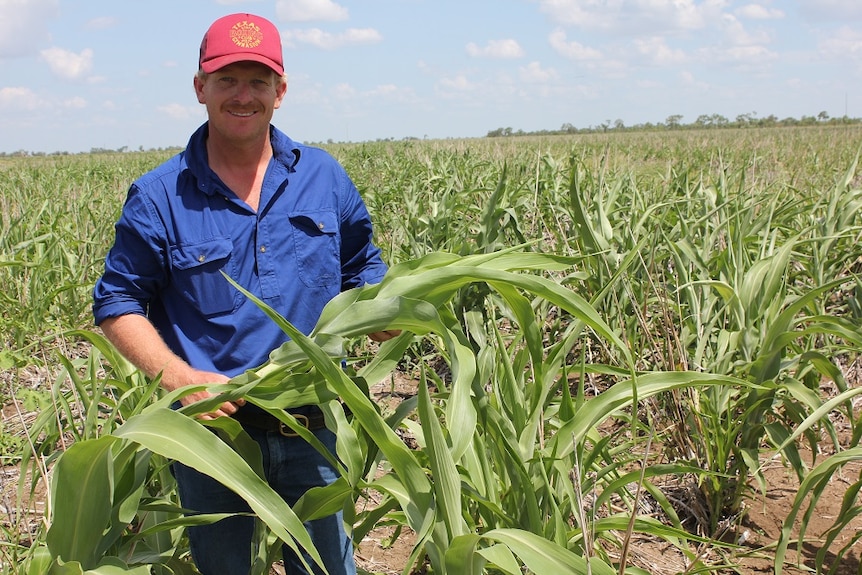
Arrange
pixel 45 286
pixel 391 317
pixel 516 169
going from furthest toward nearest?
pixel 516 169
pixel 45 286
pixel 391 317

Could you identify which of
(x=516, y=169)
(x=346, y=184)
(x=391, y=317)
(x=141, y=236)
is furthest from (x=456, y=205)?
(x=391, y=317)

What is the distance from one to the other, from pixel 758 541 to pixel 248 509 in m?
1.63

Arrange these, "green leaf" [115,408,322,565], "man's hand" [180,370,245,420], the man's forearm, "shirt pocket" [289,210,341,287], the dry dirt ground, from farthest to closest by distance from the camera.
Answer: the dry dirt ground, "shirt pocket" [289,210,341,287], the man's forearm, "man's hand" [180,370,245,420], "green leaf" [115,408,322,565]

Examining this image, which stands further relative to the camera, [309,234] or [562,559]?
[309,234]

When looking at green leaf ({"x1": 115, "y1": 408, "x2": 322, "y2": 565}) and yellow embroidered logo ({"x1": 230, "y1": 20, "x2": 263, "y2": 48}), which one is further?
yellow embroidered logo ({"x1": 230, "y1": 20, "x2": 263, "y2": 48})

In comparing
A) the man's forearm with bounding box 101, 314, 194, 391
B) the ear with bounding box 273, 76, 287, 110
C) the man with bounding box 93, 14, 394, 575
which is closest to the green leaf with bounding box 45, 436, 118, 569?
the man's forearm with bounding box 101, 314, 194, 391

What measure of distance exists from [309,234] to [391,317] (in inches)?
35.3

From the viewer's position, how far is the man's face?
1.81m

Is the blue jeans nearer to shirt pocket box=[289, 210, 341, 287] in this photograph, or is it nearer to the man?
the man

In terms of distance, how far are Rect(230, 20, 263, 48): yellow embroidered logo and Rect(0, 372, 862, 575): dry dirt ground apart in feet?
3.90

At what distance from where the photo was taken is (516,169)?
739 cm

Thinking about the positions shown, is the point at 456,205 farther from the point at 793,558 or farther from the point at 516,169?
the point at 793,558

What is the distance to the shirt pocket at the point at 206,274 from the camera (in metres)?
1.75

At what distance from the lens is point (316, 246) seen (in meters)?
1.90
